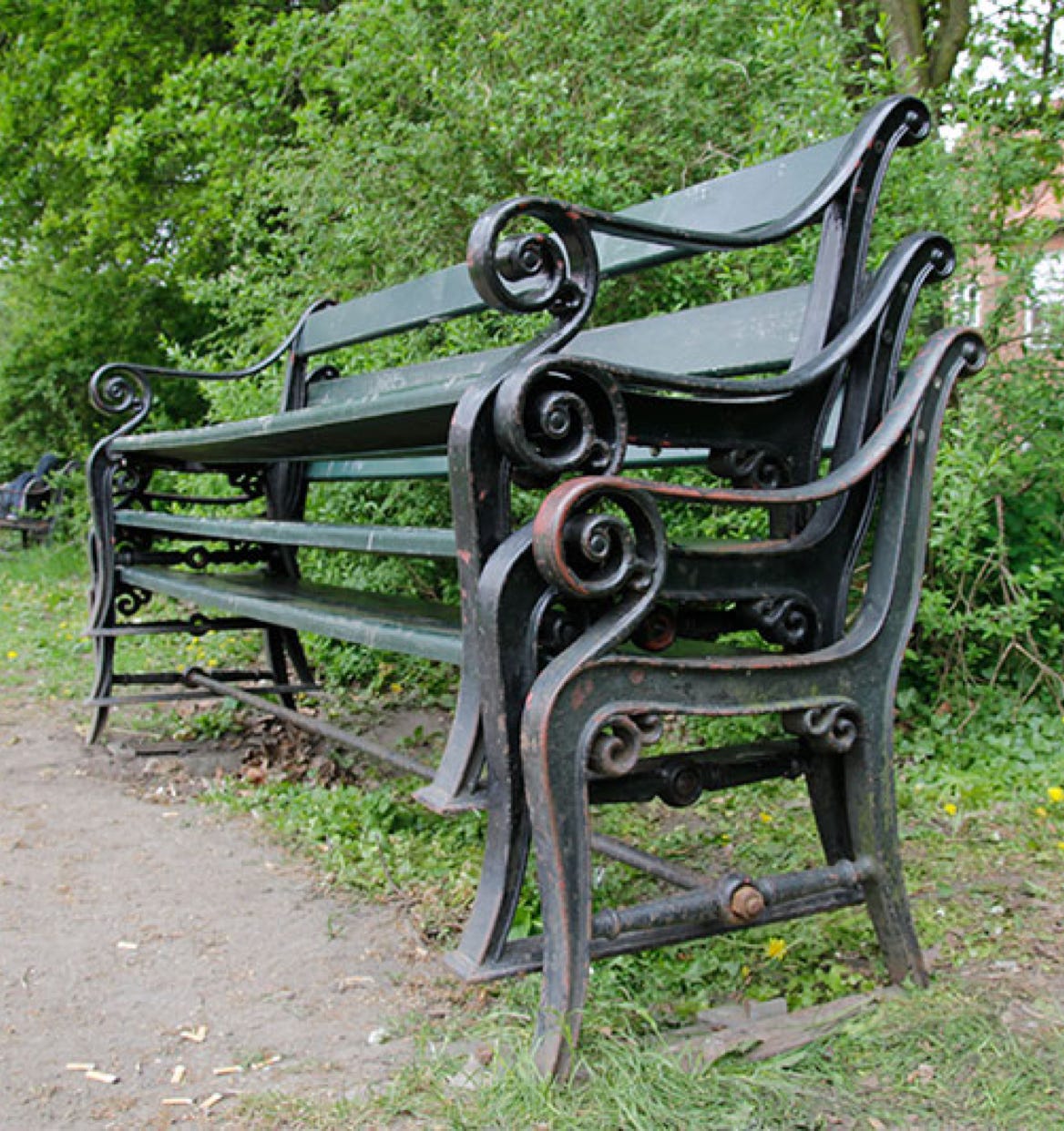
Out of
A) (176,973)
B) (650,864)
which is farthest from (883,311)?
(176,973)

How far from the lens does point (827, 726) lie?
1818mm

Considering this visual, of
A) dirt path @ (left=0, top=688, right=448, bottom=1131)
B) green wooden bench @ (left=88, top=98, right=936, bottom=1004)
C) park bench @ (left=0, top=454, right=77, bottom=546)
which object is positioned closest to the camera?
green wooden bench @ (left=88, top=98, right=936, bottom=1004)

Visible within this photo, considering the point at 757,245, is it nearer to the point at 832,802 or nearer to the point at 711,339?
the point at 711,339

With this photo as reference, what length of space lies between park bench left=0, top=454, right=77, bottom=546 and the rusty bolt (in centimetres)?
1061

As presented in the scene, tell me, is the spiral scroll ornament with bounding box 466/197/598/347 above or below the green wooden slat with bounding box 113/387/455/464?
above

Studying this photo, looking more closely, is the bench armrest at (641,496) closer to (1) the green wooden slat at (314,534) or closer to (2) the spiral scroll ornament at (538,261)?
(2) the spiral scroll ornament at (538,261)

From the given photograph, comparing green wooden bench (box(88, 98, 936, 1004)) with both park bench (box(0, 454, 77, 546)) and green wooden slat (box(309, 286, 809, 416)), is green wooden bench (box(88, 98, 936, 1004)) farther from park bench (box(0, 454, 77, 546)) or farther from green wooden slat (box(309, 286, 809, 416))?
park bench (box(0, 454, 77, 546))

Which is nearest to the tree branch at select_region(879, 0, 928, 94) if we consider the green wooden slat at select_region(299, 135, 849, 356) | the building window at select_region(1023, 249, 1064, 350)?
the building window at select_region(1023, 249, 1064, 350)

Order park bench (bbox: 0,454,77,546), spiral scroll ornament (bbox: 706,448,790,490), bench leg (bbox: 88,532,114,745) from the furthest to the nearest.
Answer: park bench (bbox: 0,454,77,546), bench leg (bbox: 88,532,114,745), spiral scroll ornament (bbox: 706,448,790,490)

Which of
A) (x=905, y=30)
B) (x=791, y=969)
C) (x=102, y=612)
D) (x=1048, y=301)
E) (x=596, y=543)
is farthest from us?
(x=905, y=30)

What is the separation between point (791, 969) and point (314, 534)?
1.34 meters

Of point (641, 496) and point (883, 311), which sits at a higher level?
point (883, 311)

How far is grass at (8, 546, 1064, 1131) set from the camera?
5.25 ft

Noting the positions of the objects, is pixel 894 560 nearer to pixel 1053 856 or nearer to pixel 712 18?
pixel 1053 856
